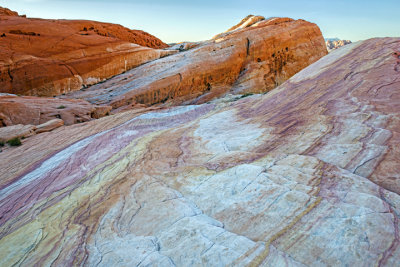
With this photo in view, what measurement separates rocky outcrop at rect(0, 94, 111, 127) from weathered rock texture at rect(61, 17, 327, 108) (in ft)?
13.4

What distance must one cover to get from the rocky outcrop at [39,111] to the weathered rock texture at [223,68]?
409 centimetres

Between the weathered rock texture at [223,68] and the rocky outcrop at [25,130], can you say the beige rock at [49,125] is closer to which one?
the rocky outcrop at [25,130]

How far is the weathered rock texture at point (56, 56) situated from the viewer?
2381cm

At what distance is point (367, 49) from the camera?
30.1 feet

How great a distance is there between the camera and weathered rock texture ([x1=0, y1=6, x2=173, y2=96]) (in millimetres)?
23812

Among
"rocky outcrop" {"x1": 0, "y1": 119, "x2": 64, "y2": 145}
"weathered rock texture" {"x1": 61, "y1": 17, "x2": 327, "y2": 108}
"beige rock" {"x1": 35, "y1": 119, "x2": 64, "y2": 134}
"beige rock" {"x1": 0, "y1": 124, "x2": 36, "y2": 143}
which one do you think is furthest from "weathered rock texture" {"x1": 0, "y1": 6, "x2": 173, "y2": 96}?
"beige rock" {"x1": 0, "y1": 124, "x2": 36, "y2": 143}

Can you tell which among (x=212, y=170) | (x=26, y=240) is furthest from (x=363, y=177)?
(x=26, y=240)

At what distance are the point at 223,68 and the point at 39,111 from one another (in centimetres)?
1681

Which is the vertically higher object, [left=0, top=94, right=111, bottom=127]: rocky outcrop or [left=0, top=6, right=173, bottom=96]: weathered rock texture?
[left=0, top=6, right=173, bottom=96]: weathered rock texture

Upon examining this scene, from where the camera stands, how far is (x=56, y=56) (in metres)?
26.2

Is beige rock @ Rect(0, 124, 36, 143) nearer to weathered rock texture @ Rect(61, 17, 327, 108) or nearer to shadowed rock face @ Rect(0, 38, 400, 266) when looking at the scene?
shadowed rock face @ Rect(0, 38, 400, 266)

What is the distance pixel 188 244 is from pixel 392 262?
2.26m

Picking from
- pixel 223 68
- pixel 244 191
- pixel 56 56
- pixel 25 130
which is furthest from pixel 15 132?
pixel 223 68

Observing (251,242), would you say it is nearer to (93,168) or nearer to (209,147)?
(209,147)
